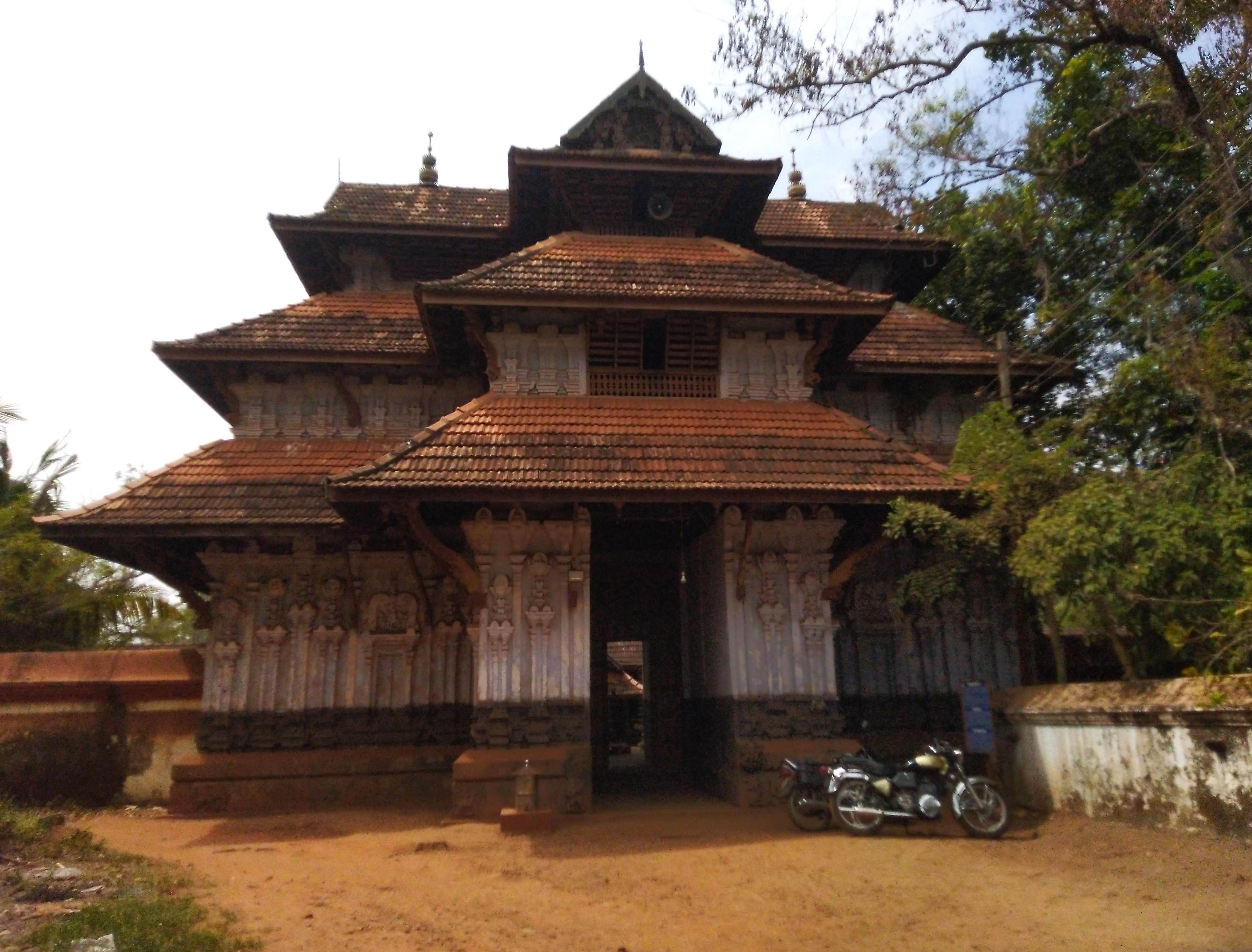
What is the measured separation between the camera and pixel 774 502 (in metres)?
9.34

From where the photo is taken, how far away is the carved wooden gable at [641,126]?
13258 mm

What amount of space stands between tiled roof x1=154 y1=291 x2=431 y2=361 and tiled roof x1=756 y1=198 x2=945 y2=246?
234 inches

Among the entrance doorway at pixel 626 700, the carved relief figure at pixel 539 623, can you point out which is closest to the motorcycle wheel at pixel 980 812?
the carved relief figure at pixel 539 623

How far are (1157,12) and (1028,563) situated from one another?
5.29 meters

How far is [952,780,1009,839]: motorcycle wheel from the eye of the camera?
7770mm

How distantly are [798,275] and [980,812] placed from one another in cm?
683

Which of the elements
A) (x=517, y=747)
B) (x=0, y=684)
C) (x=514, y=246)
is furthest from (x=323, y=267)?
(x=517, y=747)

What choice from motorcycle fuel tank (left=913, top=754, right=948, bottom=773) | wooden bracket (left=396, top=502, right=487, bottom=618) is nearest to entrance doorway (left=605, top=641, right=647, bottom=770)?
wooden bracket (left=396, top=502, right=487, bottom=618)

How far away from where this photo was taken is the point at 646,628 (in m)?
12.9

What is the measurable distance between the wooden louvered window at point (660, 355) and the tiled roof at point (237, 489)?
3.22 metres

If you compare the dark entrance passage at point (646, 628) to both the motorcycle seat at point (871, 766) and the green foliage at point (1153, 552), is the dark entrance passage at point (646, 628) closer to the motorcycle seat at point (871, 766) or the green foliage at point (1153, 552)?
the motorcycle seat at point (871, 766)

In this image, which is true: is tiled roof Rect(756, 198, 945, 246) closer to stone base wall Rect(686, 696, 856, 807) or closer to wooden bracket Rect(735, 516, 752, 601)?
wooden bracket Rect(735, 516, 752, 601)

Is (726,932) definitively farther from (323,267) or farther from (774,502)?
(323,267)

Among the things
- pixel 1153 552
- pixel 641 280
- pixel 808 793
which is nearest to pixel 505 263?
pixel 641 280
